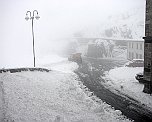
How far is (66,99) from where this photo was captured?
1470 cm

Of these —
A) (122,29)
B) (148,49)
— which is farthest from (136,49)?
(148,49)

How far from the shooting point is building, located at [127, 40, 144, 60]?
151 ft

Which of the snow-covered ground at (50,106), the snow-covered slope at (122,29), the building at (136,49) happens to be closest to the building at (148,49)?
the snow-covered ground at (50,106)

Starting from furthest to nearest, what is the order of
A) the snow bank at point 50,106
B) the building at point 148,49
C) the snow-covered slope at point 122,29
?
1. the snow-covered slope at point 122,29
2. the building at point 148,49
3. the snow bank at point 50,106

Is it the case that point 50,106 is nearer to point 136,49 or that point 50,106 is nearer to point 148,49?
point 148,49

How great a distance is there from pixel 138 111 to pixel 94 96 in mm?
4215

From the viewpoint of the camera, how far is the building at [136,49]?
151 feet

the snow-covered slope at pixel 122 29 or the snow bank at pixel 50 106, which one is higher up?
the snow-covered slope at pixel 122 29

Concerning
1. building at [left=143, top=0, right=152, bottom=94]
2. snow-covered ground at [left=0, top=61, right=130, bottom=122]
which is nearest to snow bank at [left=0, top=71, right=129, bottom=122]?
snow-covered ground at [left=0, top=61, right=130, bottom=122]

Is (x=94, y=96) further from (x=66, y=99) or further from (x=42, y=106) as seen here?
→ (x=42, y=106)

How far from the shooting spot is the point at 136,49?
48.0 m

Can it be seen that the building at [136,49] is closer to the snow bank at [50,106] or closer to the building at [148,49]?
the building at [148,49]

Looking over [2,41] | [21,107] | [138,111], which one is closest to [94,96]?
[138,111]

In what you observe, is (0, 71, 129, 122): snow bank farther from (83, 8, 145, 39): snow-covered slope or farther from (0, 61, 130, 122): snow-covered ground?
(83, 8, 145, 39): snow-covered slope
